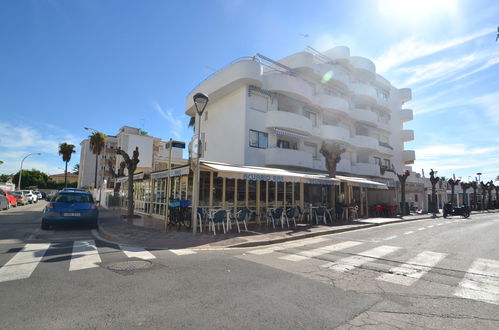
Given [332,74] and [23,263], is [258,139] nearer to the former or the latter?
[332,74]

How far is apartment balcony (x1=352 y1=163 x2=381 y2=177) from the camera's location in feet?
88.1

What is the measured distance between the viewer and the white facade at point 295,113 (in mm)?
19672

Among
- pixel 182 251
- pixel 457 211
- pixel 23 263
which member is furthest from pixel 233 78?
pixel 457 211

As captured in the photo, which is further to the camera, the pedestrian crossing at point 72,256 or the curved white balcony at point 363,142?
the curved white balcony at point 363,142

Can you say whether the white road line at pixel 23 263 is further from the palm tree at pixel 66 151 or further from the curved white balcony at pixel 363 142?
the palm tree at pixel 66 151

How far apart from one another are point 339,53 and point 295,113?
33.7 ft

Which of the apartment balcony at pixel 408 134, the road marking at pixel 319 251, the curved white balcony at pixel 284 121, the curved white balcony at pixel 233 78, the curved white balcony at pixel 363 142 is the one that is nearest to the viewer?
the road marking at pixel 319 251

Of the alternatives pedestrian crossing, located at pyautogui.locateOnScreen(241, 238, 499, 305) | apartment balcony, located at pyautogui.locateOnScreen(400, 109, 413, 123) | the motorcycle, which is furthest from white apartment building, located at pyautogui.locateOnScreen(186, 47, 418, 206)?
pedestrian crossing, located at pyautogui.locateOnScreen(241, 238, 499, 305)

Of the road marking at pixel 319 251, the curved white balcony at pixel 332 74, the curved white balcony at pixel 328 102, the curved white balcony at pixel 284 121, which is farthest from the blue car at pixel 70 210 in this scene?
the curved white balcony at pixel 332 74

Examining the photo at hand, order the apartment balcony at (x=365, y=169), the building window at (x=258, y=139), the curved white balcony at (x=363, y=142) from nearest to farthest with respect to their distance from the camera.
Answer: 1. the building window at (x=258, y=139)
2. the apartment balcony at (x=365, y=169)
3. the curved white balcony at (x=363, y=142)

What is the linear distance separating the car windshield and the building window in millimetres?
11203

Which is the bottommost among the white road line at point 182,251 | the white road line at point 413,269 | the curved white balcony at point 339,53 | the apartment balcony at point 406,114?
the white road line at point 182,251

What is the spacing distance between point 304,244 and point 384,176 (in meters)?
25.6

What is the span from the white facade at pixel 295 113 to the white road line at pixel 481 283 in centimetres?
1426
